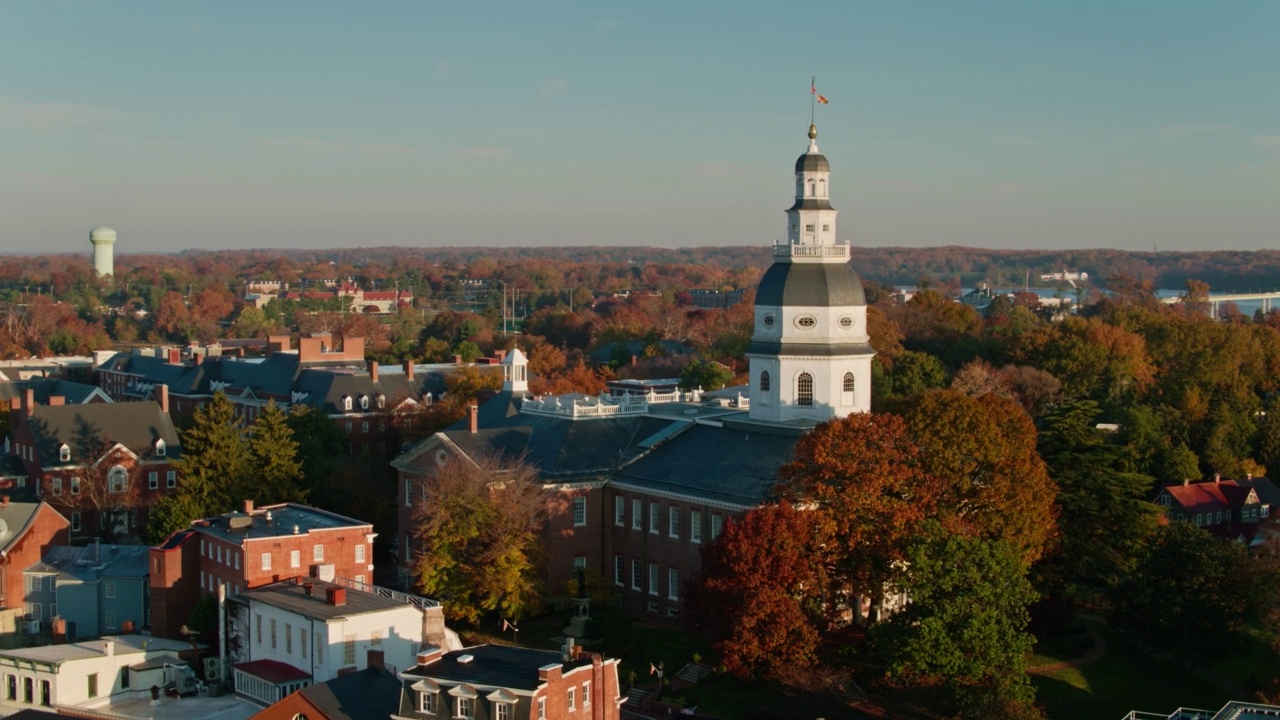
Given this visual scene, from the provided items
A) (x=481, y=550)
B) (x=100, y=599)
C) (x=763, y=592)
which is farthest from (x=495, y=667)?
(x=100, y=599)

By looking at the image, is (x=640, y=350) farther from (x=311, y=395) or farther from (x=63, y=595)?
(x=63, y=595)

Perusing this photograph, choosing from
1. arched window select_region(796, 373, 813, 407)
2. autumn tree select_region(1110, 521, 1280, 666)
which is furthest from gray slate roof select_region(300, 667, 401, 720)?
autumn tree select_region(1110, 521, 1280, 666)

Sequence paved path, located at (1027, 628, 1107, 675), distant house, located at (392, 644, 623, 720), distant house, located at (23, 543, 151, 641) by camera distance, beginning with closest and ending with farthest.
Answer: distant house, located at (392, 644, 623, 720), paved path, located at (1027, 628, 1107, 675), distant house, located at (23, 543, 151, 641)

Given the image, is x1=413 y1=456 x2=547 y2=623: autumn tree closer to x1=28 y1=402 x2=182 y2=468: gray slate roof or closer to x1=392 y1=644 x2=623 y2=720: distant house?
x1=392 y1=644 x2=623 y2=720: distant house

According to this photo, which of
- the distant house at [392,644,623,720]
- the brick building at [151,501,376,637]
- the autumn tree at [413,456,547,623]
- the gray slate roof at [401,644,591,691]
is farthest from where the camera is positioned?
the autumn tree at [413,456,547,623]

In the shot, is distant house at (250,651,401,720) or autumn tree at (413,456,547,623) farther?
autumn tree at (413,456,547,623)

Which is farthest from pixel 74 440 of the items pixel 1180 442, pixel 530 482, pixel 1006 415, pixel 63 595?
pixel 1180 442
